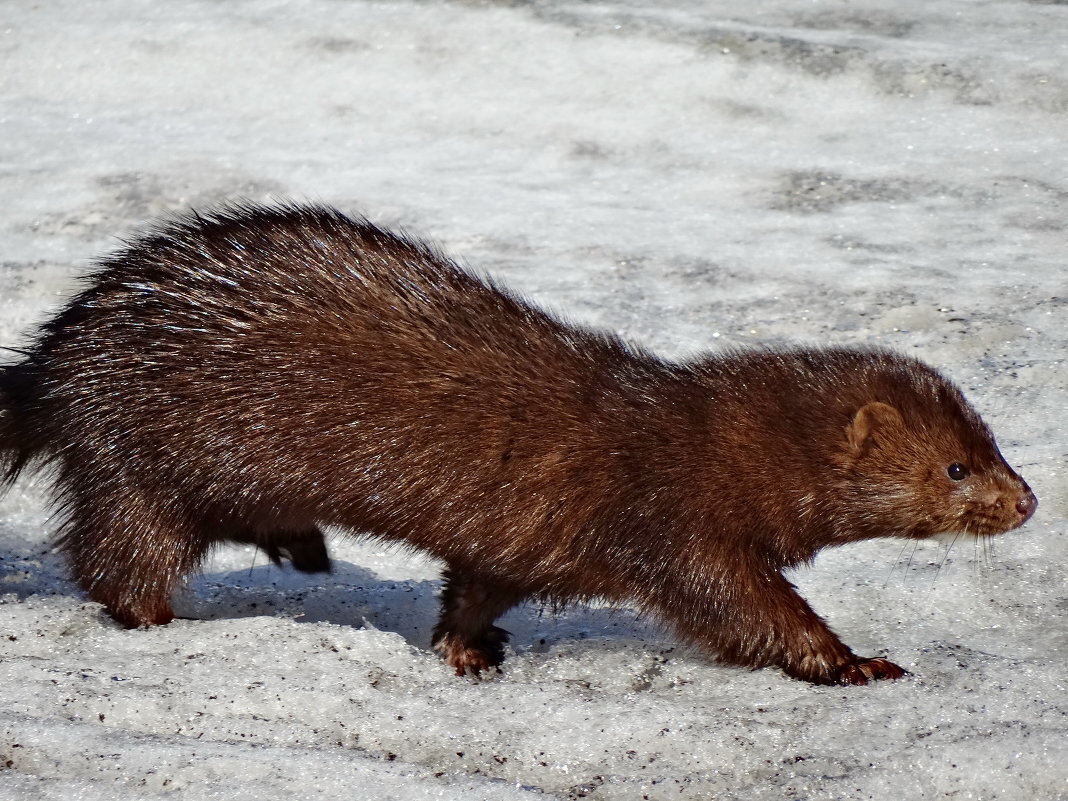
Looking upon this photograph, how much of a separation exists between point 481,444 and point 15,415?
1.55m

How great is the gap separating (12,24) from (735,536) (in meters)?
7.22

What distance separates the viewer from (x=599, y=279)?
6602mm

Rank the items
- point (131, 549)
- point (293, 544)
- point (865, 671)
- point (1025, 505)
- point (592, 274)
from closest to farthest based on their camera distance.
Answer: point (865, 671), point (1025, 505), point (131, 549), point (293, 544), point (592, 274)

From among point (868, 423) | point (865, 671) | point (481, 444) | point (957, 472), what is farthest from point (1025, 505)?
point (481, 444)

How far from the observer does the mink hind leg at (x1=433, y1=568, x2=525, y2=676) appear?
166 inches

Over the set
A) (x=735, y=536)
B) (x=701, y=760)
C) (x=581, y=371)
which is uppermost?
(x=581, y=371)

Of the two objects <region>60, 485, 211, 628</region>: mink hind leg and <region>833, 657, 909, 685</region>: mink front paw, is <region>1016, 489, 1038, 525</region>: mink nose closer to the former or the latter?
<region>833, 657, 909, 685</region>: mink front paw

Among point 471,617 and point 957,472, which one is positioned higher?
point 957,472

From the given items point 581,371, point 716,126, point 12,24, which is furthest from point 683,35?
point 581,371

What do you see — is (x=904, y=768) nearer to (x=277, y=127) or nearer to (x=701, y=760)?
(x=701, y=760)

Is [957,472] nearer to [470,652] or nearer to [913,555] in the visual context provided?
[913,555]

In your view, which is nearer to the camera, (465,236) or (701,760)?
(701,760)

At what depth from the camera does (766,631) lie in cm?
385

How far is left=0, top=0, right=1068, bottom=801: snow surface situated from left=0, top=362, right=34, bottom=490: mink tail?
47cm
